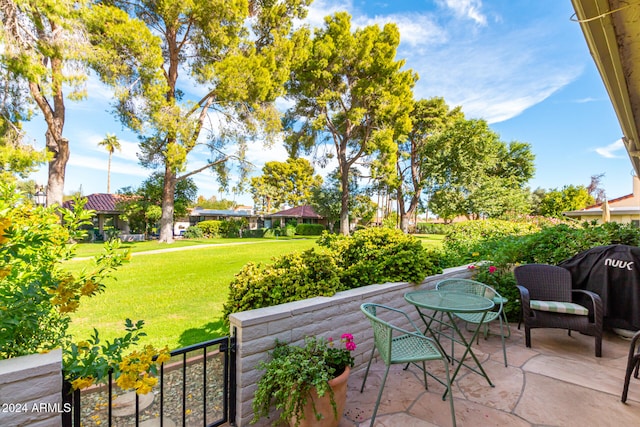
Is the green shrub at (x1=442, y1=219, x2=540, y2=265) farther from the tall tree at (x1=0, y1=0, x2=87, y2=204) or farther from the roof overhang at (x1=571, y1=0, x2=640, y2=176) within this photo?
the tall tree at (x1=0, y1=0, x2=87, y2=204)

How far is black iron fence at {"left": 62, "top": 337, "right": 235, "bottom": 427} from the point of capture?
185 cm

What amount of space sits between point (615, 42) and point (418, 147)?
2158 cm

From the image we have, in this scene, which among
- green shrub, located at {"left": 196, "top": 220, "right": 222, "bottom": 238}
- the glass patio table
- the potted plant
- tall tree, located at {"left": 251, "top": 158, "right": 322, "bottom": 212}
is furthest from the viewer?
tall tree, located at {"left": 251, "top": 158, "right": 322, "bottom": 212}

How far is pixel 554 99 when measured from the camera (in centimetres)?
1040

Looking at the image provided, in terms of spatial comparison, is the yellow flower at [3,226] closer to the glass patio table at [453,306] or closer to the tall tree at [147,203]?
the glass patio table at [453,306]

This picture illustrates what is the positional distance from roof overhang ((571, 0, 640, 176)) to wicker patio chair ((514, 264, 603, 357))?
1.92 metres

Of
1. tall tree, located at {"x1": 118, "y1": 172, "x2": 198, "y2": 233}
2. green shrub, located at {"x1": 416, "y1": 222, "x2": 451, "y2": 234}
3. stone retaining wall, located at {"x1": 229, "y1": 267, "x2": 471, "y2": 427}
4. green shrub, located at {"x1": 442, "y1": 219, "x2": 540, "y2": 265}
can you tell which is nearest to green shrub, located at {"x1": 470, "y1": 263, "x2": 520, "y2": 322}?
stone retaining wall, located at {"x1": 229, "y1": 267, "x2": 471, "y2": 427}

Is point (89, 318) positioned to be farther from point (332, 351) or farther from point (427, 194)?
point (427, 194)

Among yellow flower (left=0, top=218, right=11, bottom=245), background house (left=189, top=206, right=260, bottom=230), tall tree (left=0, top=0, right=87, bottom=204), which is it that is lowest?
yellow flower (left=0, top=218, right=11, bottom=245)

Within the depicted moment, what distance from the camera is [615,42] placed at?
1.76 meters

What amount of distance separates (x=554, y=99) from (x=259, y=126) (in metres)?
12.6

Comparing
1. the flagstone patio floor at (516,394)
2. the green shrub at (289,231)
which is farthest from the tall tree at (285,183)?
the flagstone patio floor at (516,394)

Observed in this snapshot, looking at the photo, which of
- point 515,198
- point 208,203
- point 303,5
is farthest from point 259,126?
point 208,203

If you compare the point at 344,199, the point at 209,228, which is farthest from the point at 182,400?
the point at 209,228
